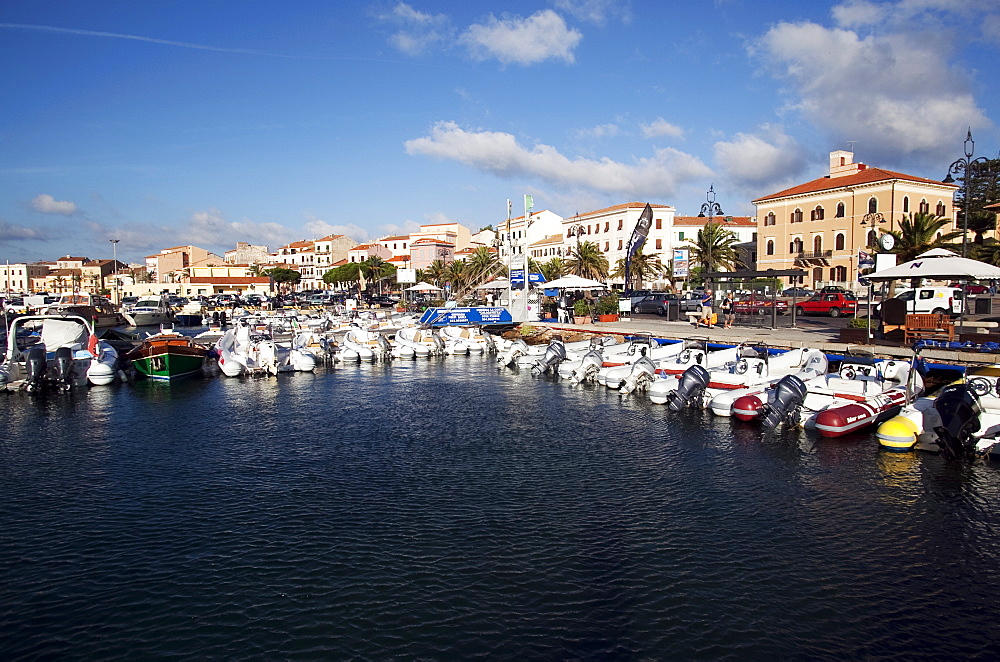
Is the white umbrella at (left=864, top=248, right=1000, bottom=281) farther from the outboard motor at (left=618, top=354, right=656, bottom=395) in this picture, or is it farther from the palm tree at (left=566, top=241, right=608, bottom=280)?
the palm tree at (left=566, top=241, right=608, bottom=280)

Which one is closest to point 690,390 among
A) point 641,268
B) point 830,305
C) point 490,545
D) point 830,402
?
point 830,402

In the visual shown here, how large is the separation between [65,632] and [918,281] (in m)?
33.1

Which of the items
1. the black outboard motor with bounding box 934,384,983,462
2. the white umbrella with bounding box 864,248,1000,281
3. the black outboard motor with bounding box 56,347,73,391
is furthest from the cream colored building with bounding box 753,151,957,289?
the black outboard motor with bounding box 56,347,73,391

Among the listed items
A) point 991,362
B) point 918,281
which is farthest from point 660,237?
point 991,362

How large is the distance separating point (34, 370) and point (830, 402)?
25.8 m

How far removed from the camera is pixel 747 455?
16094 millimetres

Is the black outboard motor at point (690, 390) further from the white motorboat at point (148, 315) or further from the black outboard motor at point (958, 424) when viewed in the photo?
the white motorboat at point (148, 315)

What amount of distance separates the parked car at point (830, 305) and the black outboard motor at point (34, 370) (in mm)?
38204

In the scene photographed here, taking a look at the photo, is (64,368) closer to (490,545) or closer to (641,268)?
(490,545)

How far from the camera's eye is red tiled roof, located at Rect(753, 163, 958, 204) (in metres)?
66.6

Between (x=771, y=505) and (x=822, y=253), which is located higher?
(x=822, y=253)

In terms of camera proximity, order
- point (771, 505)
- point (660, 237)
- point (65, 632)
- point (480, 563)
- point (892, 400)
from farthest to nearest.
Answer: point (660, 237) → point (892, 400) → point (771, 505) → point (480, 563) → point (65, 632)

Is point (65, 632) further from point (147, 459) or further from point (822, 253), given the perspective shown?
point (822, 253)

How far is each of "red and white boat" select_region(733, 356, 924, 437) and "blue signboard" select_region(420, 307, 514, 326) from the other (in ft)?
75.9
